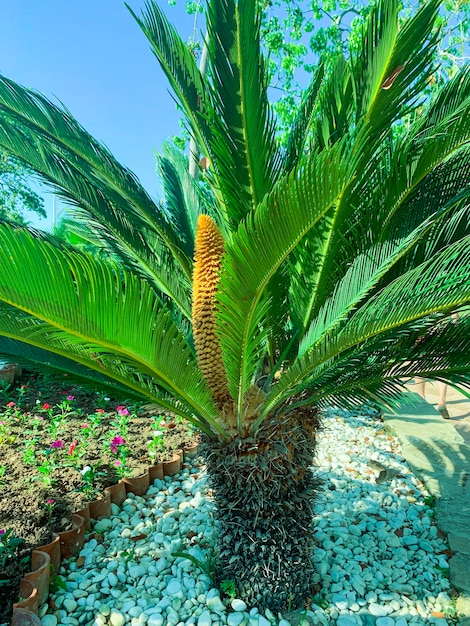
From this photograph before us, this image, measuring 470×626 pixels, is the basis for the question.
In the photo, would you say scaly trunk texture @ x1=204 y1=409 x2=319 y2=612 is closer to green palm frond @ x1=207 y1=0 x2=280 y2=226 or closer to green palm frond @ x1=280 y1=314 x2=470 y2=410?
green palm frond @ x1=280 y1=314 x2=470 y2=410

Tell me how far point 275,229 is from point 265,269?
0.14 metres

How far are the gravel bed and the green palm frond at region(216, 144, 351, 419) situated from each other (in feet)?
3.87

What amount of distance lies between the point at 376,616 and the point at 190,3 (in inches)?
407

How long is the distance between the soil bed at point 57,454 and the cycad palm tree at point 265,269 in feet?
1.61

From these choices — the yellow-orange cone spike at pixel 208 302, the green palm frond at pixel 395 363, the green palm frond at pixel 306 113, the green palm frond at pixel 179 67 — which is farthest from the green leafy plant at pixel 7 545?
the green palm frond at pixel 306 113

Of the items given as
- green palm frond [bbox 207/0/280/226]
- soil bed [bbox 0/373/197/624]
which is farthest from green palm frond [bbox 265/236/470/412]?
soil bed [bbox 0/373/197/624]

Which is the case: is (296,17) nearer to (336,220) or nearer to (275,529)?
(336,220)

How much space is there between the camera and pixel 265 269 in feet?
5.47

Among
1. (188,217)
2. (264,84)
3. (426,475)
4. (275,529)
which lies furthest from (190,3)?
(275,529)

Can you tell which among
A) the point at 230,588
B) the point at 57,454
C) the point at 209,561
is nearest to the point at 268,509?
the point at 230,588

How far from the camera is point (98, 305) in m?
1.60

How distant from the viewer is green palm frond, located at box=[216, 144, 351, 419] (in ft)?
5.00

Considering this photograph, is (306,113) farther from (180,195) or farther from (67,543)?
(67,543)

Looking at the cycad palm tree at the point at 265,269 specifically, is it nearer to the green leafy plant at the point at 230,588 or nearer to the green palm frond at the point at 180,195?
the green leafy plant at the point at 230,588
